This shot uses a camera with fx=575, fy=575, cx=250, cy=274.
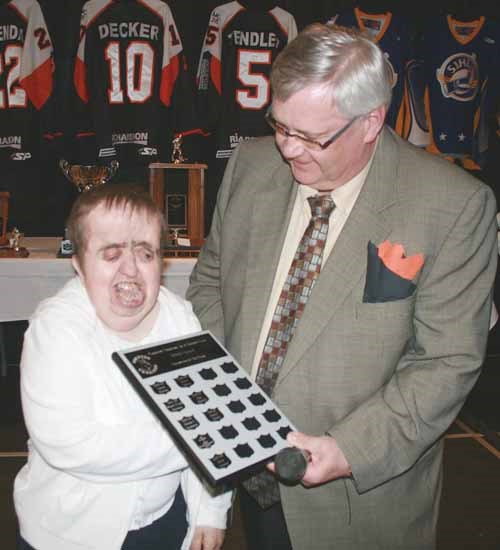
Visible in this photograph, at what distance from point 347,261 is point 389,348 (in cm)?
20

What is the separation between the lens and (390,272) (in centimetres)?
116

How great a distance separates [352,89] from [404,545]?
0.99m

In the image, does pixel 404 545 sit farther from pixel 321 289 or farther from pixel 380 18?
pixel 380 18

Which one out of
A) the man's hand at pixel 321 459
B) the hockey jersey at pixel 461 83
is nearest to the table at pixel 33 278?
the man's hand at pixel 321 459

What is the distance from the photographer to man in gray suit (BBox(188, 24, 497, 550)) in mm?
1159

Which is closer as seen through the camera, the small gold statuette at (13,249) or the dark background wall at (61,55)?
the small gold statuette at (13,249)

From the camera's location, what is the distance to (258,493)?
1336mm

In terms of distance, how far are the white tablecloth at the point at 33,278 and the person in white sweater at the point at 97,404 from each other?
1.80 m

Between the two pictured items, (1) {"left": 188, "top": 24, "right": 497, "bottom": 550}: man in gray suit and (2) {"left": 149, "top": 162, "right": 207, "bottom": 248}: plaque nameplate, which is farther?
(2) {"left": 149, "top": 162, "right": 207, "bottom": 248}: plaque nameplate

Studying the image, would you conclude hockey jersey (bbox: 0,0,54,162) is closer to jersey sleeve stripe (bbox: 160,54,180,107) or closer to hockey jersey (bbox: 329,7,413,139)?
jersey sleeve stripe (bbox: 160,54,180,107)

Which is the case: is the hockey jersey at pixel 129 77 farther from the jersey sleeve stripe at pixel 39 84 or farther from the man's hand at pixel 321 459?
the man's hand at pixel 321 459

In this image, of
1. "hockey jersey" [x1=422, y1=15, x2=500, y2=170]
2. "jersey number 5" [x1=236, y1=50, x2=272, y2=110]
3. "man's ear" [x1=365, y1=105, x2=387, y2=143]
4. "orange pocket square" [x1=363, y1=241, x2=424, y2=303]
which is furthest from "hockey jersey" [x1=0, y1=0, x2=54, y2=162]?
"orange pocket square" [x1=363, y1=241, x2=424, y2=303]

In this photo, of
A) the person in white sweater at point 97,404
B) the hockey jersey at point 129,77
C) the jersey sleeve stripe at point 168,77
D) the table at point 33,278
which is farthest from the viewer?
the jersey sleeve stripe at point 168,77

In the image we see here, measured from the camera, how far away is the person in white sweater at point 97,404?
1012 mm
